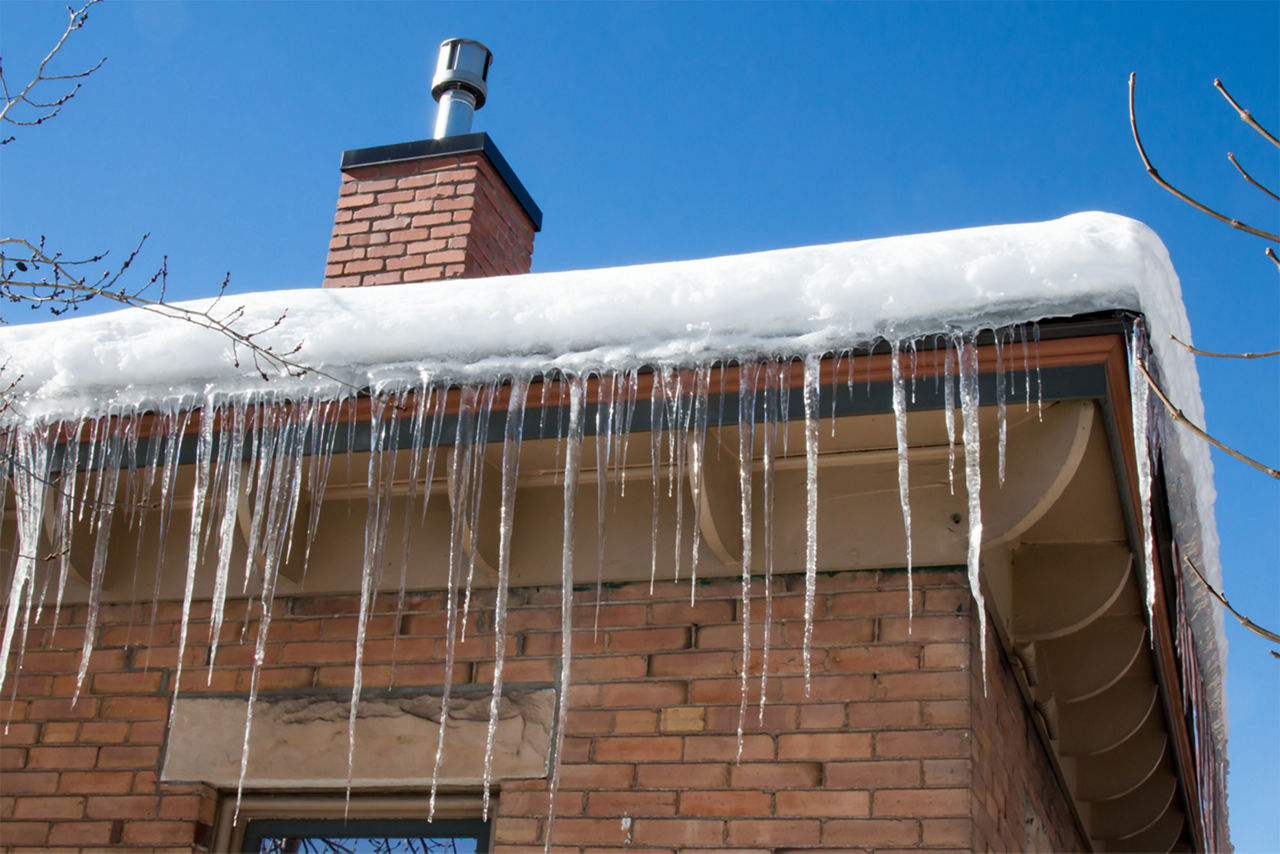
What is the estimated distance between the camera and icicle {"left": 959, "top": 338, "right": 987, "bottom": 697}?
274 cm

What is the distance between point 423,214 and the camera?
5.69m

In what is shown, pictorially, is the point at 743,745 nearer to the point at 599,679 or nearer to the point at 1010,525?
A: the point at 599,679

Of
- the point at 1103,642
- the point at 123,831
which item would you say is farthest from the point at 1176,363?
the point at 123,831

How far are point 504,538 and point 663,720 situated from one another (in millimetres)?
637

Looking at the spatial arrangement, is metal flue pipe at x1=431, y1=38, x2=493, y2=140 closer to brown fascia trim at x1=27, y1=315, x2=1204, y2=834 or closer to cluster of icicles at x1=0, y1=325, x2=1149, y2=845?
Result: cluster of icicles at x1=0, y1=325, x2=1149, y2=845

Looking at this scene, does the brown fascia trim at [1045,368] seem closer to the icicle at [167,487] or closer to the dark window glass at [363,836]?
the icicle at [167,487]

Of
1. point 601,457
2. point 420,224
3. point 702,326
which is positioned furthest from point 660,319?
point 420,224

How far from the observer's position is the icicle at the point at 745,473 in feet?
9.37

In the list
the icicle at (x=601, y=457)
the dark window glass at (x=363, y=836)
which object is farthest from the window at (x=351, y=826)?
the icicle at (x=601, y=457)

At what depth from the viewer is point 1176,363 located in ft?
9.43

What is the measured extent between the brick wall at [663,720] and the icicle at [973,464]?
3.4 inches

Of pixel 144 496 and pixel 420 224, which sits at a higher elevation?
pixel 420 224

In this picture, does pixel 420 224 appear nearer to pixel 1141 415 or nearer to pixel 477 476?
pixel 477 476

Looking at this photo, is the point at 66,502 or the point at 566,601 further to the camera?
the point at 66,502
